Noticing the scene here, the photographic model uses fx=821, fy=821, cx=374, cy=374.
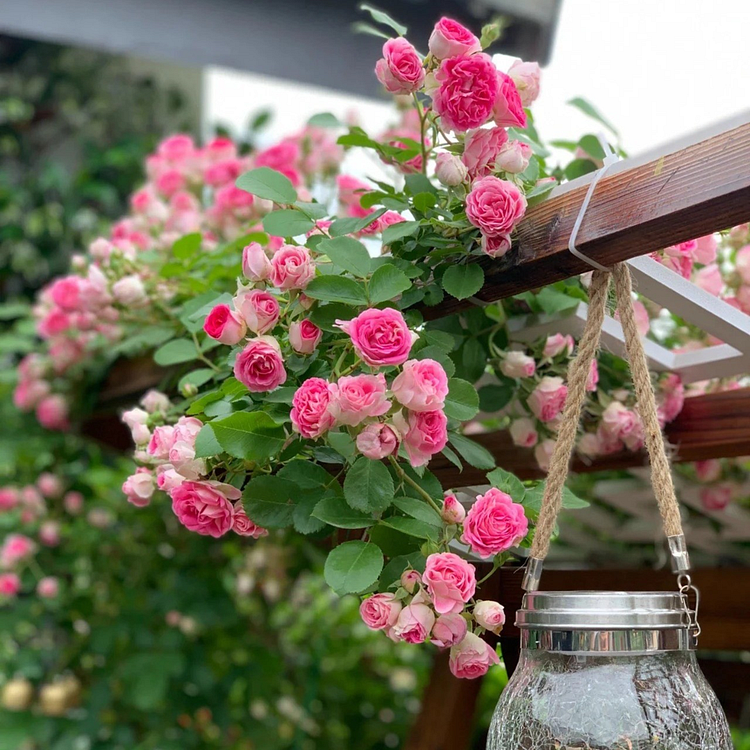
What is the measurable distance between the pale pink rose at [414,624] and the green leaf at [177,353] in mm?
416

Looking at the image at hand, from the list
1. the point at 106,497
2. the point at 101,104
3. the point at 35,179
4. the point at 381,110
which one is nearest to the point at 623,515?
the point at 106,497

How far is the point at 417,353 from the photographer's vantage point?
68 centimetres

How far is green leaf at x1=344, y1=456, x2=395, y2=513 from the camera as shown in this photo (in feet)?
2.03


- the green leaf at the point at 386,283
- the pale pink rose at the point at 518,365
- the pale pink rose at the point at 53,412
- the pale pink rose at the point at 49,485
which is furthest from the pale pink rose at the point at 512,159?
the pale pink rose at the point at 49,485

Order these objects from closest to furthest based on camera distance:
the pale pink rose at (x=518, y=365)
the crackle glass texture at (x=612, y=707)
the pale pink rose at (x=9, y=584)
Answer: the crackle glass texture at (x=612, y=707) → the pale pink rose at (x=518, y=365) → the pale pink rose at (x=9, y=584)

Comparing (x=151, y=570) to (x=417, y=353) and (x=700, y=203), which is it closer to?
(x=417, y=353)

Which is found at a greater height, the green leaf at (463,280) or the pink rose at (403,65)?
the pink rose at (403,65)

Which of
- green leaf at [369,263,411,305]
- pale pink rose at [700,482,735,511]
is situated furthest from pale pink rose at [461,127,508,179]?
pale pink rose at [700,482,735,511]

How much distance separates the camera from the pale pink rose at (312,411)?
0.59 meters

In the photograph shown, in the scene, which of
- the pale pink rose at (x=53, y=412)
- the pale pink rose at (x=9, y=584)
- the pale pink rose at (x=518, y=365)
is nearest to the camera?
the pale pink rose at (x=518, y=365)

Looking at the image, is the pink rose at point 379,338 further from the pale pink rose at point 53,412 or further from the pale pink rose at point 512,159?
the pale pink rose at point 53,412

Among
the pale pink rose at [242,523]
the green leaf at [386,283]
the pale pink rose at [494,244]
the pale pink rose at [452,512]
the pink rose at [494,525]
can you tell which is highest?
the pale pink rose at [494,244]

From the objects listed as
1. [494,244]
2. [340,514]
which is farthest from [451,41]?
[340,514]

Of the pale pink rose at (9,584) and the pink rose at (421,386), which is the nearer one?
the pink rose at (421,386)
